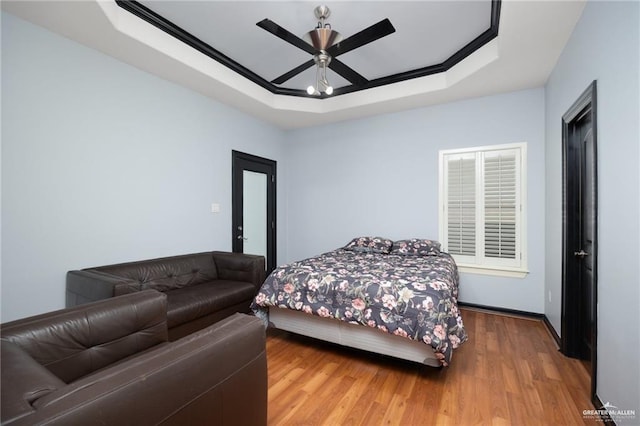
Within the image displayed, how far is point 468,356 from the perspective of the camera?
8.35ft

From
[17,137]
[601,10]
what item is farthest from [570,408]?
[17,137]

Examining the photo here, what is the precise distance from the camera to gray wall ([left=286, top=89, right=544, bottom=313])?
11.3 feet

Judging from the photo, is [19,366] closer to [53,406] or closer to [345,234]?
[53,406]

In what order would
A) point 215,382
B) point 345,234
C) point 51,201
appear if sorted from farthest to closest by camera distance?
point 345,234
point 51,201
point 215,382

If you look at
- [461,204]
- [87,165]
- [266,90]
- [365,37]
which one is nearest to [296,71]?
[365,37]

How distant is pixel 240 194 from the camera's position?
4258 mm

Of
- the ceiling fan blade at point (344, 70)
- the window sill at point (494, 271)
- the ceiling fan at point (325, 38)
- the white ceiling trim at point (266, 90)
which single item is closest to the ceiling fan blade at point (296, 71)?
the ceiling fan at point (325, 38)

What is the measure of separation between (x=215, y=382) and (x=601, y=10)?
291 cm

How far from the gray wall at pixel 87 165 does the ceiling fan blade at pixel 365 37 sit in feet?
6.78

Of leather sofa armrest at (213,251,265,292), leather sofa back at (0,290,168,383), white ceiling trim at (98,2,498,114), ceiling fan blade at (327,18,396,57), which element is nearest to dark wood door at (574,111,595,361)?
white ceiling trim at (98,2,498,114)

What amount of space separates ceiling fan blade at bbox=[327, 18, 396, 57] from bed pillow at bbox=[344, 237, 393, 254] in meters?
2.46

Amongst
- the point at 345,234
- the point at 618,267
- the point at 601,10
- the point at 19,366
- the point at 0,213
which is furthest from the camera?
the point at 345,234

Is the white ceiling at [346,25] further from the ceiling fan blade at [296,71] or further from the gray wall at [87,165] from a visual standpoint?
the gray wall at [87,165]

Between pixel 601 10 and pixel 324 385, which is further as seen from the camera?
pixel 324 385
